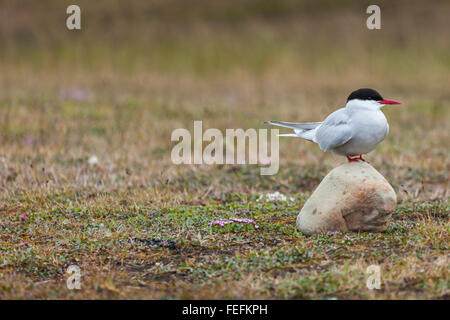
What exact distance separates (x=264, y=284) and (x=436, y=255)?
1877mm

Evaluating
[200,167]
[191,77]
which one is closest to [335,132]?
[200,167]

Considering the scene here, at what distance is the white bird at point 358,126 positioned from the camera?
6.93 metres

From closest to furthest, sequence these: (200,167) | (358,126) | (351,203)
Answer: (358,126)
(351,203)
(200,167)

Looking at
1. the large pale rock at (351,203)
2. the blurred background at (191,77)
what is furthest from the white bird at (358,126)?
the blurred background at (191,77)

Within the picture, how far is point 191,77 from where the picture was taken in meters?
21.6

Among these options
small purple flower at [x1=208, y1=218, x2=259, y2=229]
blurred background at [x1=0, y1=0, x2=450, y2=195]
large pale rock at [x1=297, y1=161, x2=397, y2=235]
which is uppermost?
blurred background at [x1=0, y1=0, x2=450, y2=195]

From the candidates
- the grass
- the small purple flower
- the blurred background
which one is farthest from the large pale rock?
the blurred background

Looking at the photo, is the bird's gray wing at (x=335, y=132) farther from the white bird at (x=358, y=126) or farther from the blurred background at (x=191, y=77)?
the blurred background at (x=191, y=77)

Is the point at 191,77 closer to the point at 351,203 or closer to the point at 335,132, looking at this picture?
the point at 335,132

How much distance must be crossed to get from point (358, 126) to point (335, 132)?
29 cm

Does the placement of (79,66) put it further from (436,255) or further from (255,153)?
(436,255)

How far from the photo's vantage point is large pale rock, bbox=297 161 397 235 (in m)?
7.05

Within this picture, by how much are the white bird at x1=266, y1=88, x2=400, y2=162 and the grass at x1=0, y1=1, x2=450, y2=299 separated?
3.50 feet

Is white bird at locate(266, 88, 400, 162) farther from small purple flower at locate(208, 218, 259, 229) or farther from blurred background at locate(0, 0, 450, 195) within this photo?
blurred background at locate(0, 0, 450, 195)
